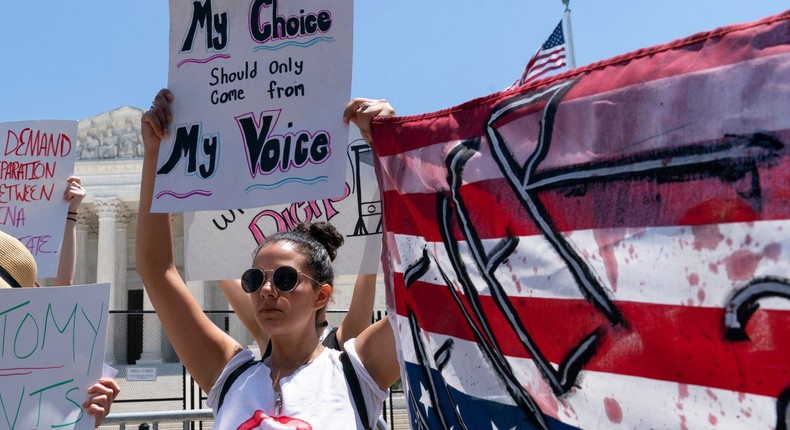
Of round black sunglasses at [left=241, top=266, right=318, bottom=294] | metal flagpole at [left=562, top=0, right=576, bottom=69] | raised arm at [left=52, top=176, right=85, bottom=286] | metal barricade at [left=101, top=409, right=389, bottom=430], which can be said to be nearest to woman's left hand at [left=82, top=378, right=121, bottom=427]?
round black sunglasses at [left=241, top=266, right=318, bottom=294]

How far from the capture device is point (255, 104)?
8.65 feet

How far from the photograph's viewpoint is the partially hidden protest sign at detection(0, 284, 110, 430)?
1981 millimetres

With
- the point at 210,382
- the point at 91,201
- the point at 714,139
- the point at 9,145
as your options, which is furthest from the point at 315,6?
the point at 91,201

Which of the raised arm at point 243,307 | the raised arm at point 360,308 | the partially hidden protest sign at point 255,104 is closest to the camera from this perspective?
the partially hidden protest sign at point 255,104

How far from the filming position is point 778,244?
4.01 feet

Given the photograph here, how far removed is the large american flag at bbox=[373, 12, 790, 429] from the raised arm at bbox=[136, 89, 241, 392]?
0.62 m

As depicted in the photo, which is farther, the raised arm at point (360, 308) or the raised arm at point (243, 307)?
the raised arm at point (243, 307)

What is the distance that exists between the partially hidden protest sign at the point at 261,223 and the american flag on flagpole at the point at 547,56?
7.63m

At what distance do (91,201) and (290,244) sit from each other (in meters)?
38.6

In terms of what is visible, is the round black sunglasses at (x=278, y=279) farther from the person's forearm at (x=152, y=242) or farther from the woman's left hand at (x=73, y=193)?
the woman's left hand at (x=73, y=193)

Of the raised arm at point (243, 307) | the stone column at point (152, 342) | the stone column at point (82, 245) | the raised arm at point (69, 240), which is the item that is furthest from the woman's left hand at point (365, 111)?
the stone column at point (82, 245)

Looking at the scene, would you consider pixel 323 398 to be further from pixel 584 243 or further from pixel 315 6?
pixel 315 6

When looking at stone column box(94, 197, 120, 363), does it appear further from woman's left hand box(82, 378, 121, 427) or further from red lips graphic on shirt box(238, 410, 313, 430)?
red lips graphic on shirt box(238, 410, 313, 430)

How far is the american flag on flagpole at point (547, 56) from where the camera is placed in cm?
1119
